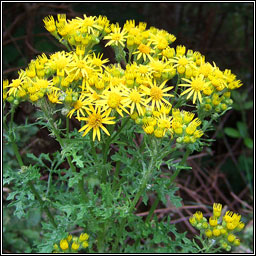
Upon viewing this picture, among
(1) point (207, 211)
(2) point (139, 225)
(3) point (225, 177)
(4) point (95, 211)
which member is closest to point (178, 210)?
(1) point (207, 211)

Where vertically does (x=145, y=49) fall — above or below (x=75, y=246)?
above

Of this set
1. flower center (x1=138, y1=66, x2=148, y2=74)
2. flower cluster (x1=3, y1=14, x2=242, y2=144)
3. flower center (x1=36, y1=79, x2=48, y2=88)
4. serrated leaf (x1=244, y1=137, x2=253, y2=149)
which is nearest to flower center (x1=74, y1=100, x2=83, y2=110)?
flower cluster (x1=3, y1=14, x2=242, y2=144)

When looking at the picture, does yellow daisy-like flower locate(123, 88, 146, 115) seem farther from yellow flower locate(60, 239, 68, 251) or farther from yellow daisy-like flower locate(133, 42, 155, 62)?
yellow flower locate(60, 239, 68, 251)

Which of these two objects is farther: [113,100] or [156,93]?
[156,93]

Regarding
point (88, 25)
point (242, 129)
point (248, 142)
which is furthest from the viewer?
point (242, 129)

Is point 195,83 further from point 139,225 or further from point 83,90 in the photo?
point 139,225

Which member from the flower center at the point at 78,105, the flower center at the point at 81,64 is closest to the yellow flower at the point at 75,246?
the flower center at the point at 78,105

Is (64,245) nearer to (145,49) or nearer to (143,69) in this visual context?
(143,69)

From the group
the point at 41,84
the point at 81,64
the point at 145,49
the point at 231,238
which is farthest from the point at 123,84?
the point at 231,238
